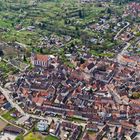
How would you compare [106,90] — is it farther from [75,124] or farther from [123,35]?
[123,35]

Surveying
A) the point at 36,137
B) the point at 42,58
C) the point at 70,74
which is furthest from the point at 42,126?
the point at 42,58

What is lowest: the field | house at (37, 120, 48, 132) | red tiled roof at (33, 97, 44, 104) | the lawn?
the lawn

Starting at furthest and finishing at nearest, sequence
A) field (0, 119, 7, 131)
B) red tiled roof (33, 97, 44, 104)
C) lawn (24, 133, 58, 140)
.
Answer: red tiled roof (33, 97, 44, 104) < field (0, 119, 7, 131) < lawn (24, 133, 58, 140)

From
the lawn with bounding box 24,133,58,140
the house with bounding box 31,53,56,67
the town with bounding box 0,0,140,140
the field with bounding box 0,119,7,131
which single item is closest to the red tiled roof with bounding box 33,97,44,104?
the town with bounding box 0,0,140,140

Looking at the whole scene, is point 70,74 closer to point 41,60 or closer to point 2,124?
point 41,60

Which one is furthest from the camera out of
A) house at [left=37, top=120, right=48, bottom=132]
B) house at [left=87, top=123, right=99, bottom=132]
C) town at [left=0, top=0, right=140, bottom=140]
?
town at [left=0, top=0, right=140, bottom=140]

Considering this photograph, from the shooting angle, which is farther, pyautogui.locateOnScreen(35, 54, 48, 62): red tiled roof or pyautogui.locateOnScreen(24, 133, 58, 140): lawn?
pyautogui.locateOnScreen(35, 54, 48, 62): red tiled roof

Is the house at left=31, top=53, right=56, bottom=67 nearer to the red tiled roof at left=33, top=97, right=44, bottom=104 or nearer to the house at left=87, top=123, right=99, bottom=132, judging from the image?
the red tiled roof at left=33, top=97, right=44, bottom=104

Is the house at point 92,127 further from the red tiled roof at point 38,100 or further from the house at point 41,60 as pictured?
the house at point 41,60

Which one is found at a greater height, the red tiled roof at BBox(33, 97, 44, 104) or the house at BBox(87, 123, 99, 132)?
the red tiled roof at BBox(33, 97, 44, 104)
